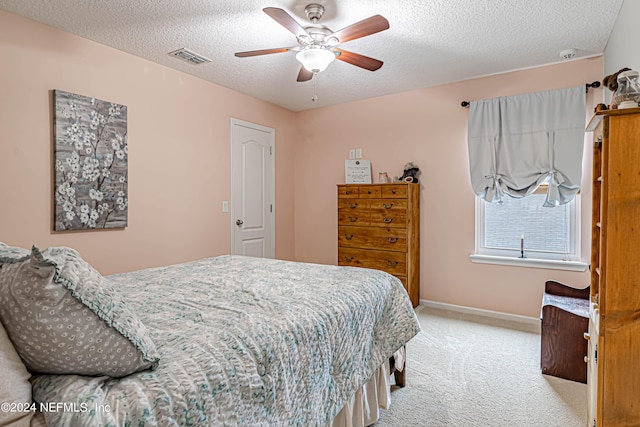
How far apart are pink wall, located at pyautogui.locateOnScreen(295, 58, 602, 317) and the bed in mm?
1942

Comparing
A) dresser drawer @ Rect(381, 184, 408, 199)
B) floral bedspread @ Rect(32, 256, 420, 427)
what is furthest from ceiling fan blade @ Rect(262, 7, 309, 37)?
dresser drawer @ Rect(381, 184, 408, 199)

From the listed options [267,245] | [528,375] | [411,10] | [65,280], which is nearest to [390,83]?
[411,10]

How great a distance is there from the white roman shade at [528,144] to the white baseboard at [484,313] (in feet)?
3.80

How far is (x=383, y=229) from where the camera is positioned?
12.6 feet

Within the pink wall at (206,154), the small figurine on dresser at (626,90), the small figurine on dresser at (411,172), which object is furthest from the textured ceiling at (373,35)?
the small figurine on dresser at (626,90)

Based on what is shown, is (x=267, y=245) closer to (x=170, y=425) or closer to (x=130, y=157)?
(x=130, y=157)

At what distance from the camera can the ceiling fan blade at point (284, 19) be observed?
1.88 m

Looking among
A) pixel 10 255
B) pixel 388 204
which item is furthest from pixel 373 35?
pixel 10 255

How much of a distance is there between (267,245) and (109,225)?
6.64 ft

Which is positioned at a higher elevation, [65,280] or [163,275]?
[65,280]

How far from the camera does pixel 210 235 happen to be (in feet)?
12.6

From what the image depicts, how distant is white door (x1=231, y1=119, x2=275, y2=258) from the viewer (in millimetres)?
4121

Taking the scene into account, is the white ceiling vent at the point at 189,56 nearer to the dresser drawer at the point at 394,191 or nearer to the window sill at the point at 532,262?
the dresser drawer at the point at 394,191

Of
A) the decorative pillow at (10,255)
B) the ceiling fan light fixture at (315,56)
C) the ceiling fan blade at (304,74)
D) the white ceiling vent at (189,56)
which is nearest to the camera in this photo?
the decorative pillow at (10,255)
